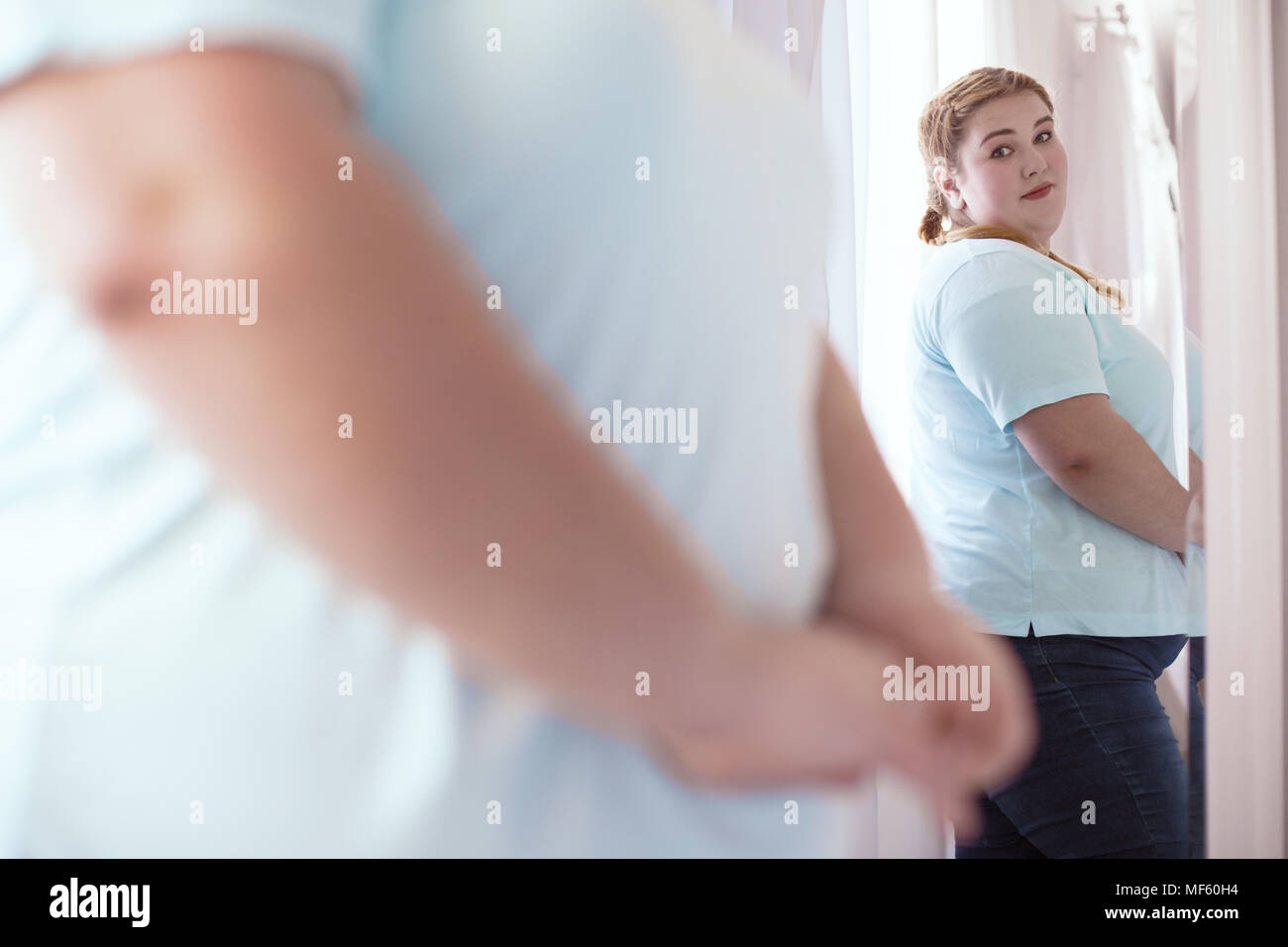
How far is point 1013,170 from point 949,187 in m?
0.07

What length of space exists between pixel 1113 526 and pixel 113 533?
93cm

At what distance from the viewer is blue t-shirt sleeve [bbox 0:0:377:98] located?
0.98ft

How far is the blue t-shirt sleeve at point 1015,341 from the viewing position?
2.97ft

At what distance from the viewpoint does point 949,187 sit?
1044 millimetres

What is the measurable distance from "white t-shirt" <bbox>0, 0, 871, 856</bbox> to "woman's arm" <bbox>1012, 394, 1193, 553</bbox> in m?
0.62

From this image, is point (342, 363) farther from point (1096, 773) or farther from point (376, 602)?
point (1096, 773)

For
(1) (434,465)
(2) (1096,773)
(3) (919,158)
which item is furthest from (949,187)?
(1) (434,465)

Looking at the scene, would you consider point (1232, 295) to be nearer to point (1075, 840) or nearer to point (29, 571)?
point (1075, 840)

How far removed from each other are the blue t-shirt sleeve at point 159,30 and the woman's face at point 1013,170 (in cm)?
89

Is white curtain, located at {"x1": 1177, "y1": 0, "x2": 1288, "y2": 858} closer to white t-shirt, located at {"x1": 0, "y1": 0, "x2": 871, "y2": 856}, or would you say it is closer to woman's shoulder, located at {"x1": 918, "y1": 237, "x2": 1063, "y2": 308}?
woman's shoulder, located at {"x1": 918, "y1": 237, "x2": 1063, "y2": 308}

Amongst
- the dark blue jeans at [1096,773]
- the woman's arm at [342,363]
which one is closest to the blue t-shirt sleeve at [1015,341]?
the dark blue jeans at [1096,773]

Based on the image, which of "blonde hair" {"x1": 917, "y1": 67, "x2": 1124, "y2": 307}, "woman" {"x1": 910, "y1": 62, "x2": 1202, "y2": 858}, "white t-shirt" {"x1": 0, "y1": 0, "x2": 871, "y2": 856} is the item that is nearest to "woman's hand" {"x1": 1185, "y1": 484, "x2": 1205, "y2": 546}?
"woman" {"x1": 910, "y1": 62, "x2": 1202, "y2": 858}

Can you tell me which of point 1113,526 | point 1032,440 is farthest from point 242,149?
point 1113,526

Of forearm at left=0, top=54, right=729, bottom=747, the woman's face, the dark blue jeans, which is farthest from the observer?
the woman's face
